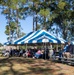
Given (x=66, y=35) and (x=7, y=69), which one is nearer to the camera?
(x=7, y=69)

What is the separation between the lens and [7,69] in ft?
44.8

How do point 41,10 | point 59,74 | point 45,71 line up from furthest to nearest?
point 41,10, point 45,71, point 59,74

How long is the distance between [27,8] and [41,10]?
307 cm

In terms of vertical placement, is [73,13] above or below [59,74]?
above

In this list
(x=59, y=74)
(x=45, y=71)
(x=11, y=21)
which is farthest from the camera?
(x=11, y=21)

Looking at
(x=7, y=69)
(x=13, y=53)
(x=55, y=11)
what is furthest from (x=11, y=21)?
(x=7, y=69)

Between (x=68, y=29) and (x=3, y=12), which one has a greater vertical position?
(x=3, y=12)

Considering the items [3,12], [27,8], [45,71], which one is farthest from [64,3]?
[45,71]

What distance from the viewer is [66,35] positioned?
44875mm

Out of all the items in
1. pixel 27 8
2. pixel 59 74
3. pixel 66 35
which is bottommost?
pixel 59 74

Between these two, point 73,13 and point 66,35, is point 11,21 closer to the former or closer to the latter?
point 66,35

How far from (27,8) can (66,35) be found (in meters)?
9.07

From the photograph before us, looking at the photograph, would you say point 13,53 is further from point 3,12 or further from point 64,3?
point 3,12

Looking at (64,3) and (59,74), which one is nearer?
(59,74)
